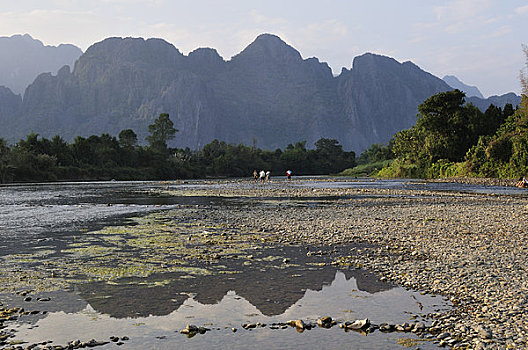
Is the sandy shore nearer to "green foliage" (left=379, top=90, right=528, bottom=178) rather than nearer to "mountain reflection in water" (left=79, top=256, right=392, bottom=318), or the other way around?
"mountain reflection in water" (left=79, top=256, right=392, bottom=318)

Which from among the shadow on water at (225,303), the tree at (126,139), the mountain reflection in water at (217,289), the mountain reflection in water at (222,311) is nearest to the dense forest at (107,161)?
the tree at (126,139)

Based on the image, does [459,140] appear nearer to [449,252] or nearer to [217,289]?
[449,252]

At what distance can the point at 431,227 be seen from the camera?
22031 millimetres

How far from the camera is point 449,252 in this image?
1573cm

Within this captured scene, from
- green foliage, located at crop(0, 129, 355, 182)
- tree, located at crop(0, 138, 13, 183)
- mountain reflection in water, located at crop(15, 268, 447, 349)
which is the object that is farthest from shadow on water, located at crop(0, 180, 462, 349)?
green foliage, located at crop(0, 129, 355, 182)

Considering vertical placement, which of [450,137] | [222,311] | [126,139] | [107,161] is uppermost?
[126,139]

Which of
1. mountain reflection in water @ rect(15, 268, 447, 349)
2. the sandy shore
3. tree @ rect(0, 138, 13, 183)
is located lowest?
mountain reflection in water @ rect(15, 268, 447, 349)

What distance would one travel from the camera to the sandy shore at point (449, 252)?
29.4 ft

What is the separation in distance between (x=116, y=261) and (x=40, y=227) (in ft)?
40.9

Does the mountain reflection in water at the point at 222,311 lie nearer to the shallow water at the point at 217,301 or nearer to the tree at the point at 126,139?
the shallow water at the point at 217,301

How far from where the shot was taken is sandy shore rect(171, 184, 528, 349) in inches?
353

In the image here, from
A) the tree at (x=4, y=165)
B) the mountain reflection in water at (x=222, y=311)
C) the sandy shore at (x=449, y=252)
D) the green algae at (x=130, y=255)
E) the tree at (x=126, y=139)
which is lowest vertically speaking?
the mountain reflection in water at (x=222, y=311)

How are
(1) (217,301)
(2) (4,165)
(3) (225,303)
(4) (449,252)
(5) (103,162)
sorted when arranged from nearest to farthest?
(3) (225,303) → (1) (217,301) → (4) (449,252) → (2) (4,165) → (5) (103,162)

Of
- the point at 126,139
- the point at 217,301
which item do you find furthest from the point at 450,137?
the point at 126,139
